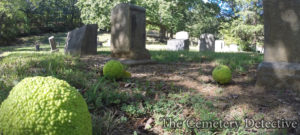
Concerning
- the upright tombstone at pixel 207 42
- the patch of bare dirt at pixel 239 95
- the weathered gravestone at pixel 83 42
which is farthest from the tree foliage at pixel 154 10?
the patch of bare dirt at pixel 239 95

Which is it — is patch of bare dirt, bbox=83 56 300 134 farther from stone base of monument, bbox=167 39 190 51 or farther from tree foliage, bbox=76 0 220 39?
tree foliage, bbox=76 0 220 39

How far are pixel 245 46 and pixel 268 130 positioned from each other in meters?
17.8

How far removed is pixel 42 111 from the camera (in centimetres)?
129

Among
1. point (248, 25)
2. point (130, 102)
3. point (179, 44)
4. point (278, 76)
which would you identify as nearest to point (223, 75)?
point (278, 76)

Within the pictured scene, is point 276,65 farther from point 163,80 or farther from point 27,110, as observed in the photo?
point 27,110

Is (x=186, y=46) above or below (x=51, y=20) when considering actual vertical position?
below

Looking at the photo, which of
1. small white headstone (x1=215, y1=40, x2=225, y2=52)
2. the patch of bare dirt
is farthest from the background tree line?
the patch of bare dirt

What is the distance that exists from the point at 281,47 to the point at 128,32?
3.63m

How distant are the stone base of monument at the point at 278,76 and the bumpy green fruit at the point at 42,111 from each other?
2883mm

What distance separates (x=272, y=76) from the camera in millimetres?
3154

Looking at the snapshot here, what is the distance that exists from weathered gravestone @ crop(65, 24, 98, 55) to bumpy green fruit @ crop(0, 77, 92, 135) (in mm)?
6024

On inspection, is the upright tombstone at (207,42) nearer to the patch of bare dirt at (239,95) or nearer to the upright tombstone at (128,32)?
the upright tombstone at (128,32)

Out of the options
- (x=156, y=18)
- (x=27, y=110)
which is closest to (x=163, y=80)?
(x=27, y=110)

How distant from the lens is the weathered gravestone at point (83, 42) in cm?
720
